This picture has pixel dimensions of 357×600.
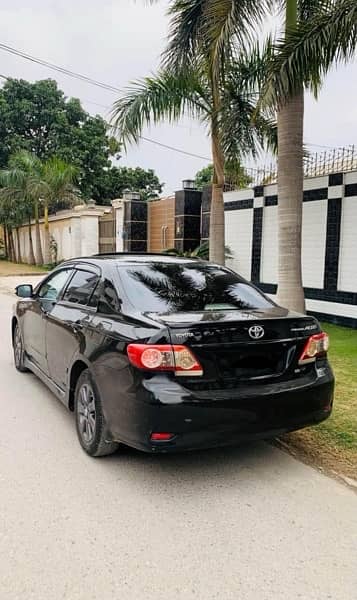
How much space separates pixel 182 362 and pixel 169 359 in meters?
0.09

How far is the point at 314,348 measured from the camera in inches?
146

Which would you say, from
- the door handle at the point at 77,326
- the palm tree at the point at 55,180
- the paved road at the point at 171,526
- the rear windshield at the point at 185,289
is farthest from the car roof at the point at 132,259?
the palm tree at the point at 55,180

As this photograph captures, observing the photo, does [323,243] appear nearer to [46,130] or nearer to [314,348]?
[314,348]

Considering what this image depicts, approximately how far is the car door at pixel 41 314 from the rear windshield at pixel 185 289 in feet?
3.91

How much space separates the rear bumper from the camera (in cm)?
317

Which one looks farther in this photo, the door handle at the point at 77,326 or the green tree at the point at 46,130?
the green tree at the point at 46,130

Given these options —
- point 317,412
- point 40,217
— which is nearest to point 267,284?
point 317,412

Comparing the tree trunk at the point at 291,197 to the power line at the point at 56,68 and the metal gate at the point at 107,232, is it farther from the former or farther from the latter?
the metal gate at the point at 107,232

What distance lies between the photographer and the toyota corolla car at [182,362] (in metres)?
3.21

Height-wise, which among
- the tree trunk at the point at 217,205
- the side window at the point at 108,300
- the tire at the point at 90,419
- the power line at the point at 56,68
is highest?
the power line at the point at 56,68

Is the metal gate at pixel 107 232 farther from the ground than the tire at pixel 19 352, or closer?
farther from the ground

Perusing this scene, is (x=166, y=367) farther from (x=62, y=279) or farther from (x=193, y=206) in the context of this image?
(x=193, y=206)

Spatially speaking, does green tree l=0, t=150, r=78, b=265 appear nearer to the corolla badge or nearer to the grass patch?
the grass patch

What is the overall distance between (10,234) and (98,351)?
34137 millimetres
